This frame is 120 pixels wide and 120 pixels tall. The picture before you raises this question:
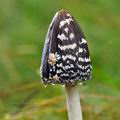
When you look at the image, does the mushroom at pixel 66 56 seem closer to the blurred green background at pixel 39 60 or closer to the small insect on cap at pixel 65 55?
the small insect on cap at pixel 65 55

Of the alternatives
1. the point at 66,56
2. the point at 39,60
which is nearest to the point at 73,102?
the point at 66,56

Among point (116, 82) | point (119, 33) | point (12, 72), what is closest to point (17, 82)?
point (12, 72)

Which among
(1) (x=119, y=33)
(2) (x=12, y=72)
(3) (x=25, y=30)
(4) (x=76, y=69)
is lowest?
(4) (x=76, y=69)

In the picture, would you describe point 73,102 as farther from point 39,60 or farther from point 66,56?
point 39,60

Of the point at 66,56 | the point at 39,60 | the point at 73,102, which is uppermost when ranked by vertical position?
the point at 39,60

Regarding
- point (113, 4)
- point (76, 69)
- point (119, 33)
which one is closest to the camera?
point (76, 69)

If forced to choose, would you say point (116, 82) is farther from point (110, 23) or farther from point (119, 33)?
point (110, 23)
